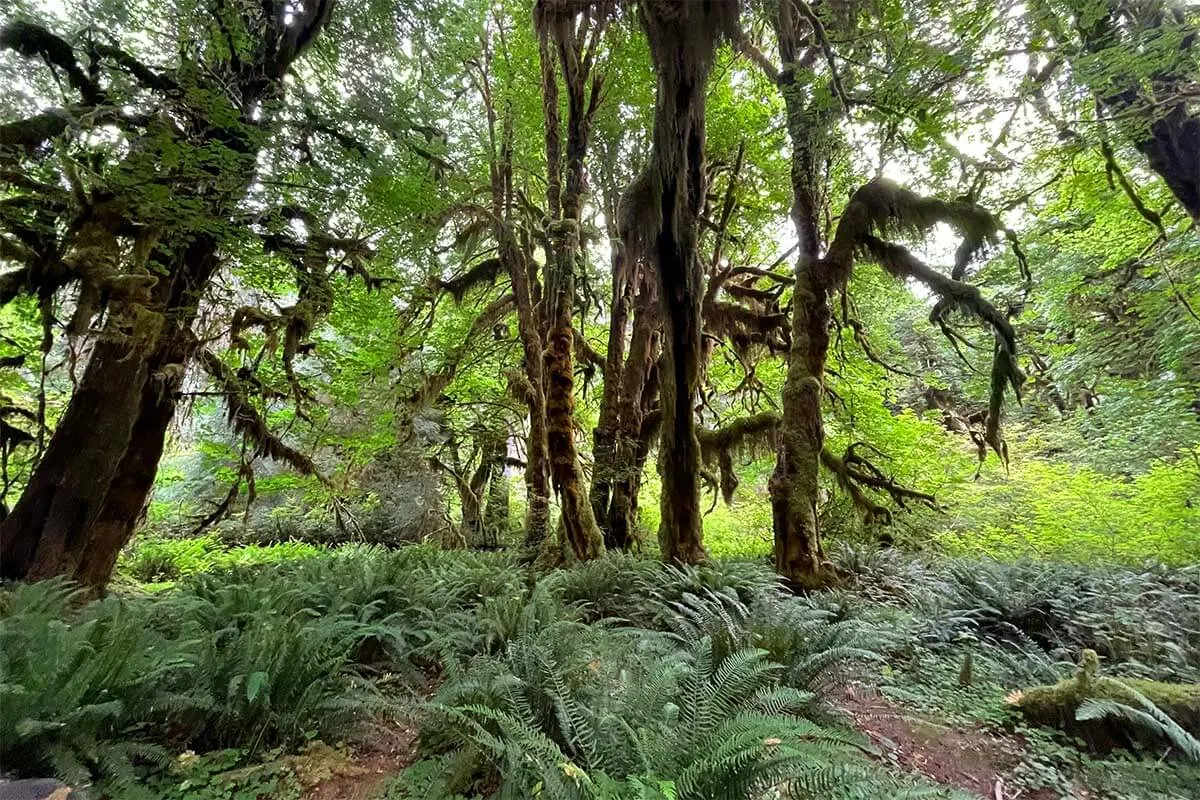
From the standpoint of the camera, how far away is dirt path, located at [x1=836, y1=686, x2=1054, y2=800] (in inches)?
103

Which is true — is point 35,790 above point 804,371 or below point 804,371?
below

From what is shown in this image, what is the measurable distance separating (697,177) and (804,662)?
418 centimetres

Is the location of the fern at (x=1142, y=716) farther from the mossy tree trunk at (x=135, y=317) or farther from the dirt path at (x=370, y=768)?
the mossy tree trunk at (x=135, y=317)

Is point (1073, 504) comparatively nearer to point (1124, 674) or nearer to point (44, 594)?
point (1124, 674)

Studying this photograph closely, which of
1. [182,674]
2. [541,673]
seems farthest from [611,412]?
[182,674]

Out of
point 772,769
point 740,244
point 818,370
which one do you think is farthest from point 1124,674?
point 740,244

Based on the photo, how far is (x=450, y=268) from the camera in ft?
28.2

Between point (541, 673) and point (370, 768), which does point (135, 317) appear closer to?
point (370, 768)

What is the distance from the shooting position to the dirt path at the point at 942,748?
8.60 ft

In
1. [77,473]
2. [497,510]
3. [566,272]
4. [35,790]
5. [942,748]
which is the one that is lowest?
[942,748]

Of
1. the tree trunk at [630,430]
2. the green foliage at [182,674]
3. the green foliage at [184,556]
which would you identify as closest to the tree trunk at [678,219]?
the tree trunk at [630,430]

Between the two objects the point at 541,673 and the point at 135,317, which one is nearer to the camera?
the point at 541,673

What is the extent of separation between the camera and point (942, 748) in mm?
2887

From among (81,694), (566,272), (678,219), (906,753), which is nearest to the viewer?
(81,694)
